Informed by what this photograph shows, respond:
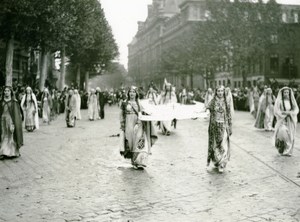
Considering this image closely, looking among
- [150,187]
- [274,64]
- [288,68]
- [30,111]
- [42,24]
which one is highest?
[42,24]

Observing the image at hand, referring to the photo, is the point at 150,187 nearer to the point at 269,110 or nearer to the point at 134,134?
the point at 134,134

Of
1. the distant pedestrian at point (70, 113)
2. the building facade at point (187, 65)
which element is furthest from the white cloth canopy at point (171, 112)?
the building facade at point (187, 65)

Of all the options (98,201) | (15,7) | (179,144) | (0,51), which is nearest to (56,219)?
(98,201)

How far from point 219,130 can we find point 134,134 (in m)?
1.73

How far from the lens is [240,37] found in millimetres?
51500

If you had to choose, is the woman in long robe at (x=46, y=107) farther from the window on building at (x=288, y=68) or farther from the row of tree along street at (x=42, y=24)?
the window on building at (x=288, y=68)

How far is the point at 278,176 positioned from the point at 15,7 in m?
21.1

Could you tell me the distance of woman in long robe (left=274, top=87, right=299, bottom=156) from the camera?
40.4 ft

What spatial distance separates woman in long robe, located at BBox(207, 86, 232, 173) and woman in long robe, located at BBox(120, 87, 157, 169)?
1.29 meters

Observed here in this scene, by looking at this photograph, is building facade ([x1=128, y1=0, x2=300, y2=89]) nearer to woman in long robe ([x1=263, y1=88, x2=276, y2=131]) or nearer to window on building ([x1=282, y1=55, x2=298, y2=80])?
window on building ([x1=282, y1=55, x2=298, y2=80])

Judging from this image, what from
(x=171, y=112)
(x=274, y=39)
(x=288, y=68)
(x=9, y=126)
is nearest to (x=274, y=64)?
(x=288, y=68)

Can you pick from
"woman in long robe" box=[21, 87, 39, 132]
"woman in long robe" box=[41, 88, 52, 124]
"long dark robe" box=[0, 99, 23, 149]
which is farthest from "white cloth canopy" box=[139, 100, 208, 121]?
"woman in long robe" box=[41, 88, 52, 124]

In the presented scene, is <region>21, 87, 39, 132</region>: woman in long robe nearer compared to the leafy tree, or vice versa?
<region>21, 87, 39, 132</region>: woman in long robe

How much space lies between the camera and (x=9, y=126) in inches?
469
